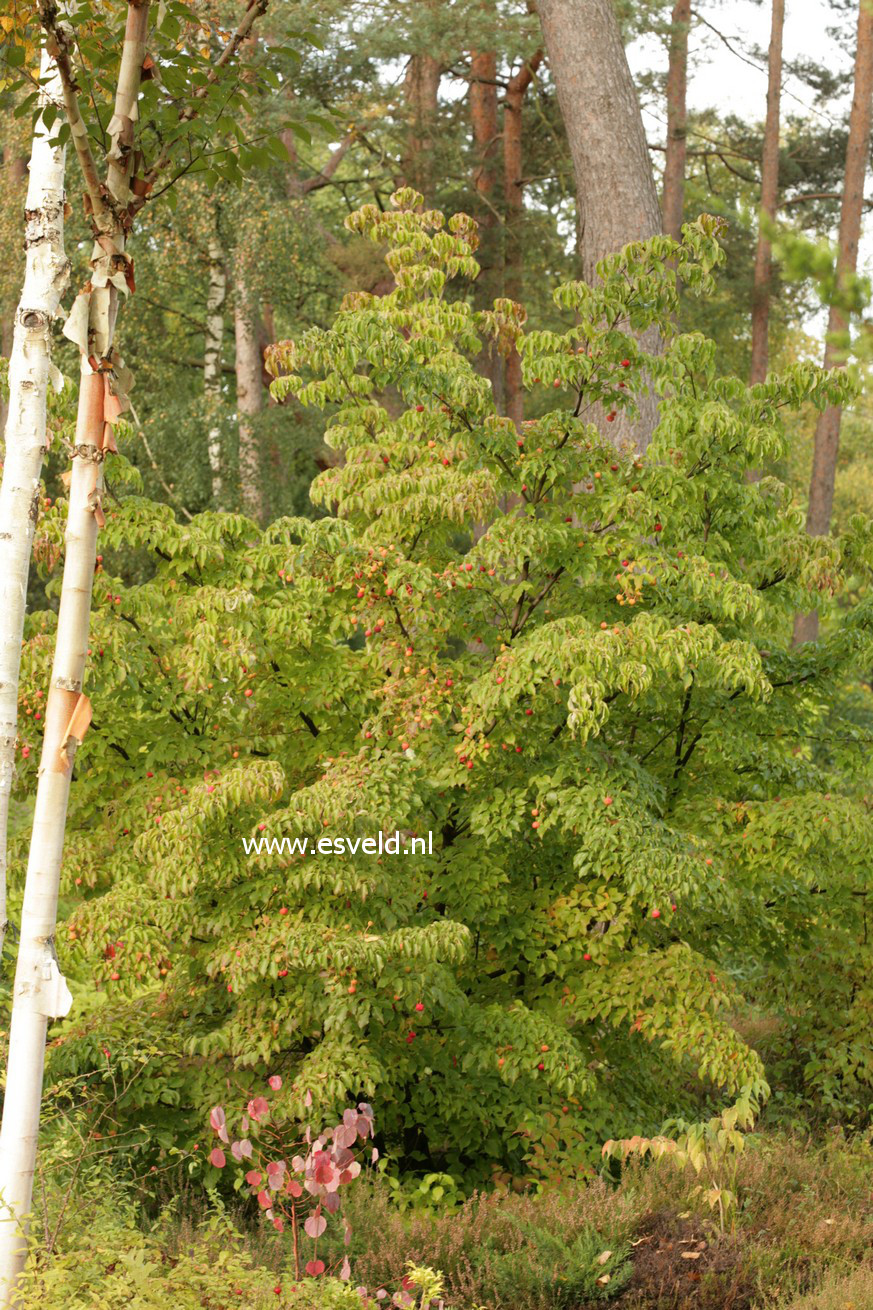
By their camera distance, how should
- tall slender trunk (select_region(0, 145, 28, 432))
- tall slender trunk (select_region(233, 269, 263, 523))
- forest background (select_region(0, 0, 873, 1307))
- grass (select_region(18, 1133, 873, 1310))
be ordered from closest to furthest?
grass (select_region(18, 1133, 873, 1310))
forest background (select_region(0, 0, 873, 1307))
tall slender trunk (select_region(0, 145, 28, 432))
tall slender trunk (select_region(233, 269, 263, 523))

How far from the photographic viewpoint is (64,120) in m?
3.98

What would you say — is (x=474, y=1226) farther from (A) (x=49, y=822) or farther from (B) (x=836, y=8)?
(B) (x=836, y=8)

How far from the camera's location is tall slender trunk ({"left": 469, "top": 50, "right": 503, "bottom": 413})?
18391 millimetres

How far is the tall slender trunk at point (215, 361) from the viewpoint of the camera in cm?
1780

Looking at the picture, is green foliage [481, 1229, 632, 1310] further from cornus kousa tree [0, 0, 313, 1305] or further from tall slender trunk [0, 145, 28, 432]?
tall slender trunk [0, 145, 28, 432]

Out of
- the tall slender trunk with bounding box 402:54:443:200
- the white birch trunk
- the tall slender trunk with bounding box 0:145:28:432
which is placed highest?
the tall slender trunk with bounding box 402:54:443:200

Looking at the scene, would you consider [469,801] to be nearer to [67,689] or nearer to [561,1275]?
[561,1275]

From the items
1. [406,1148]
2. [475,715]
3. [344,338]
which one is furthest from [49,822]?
[406,1148]

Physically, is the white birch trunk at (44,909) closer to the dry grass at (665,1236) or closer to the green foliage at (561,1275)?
the dry grass at (665,1236)

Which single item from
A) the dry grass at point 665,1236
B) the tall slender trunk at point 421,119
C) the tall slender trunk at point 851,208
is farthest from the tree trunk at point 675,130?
the dry grass at point 665,1236

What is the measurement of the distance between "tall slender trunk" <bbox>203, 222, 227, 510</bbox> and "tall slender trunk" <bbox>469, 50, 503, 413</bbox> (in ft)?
11.8

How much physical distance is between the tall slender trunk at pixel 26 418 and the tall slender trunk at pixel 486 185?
13006 millimetres

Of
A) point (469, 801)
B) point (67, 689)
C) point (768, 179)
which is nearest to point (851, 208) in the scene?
point (768, 179)

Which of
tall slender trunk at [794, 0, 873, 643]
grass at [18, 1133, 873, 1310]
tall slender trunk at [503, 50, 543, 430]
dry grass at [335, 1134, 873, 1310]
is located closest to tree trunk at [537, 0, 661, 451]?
dry grass at [335, 1134, 873, 1310]
